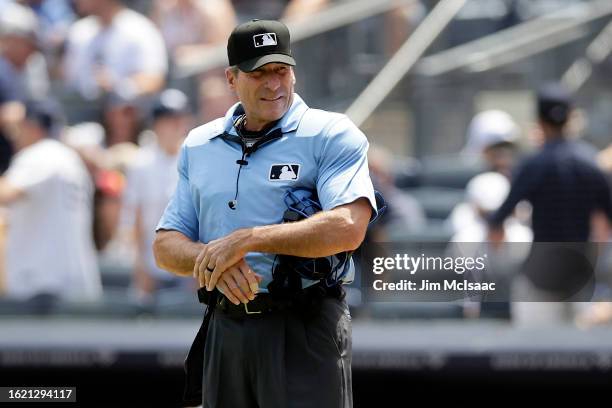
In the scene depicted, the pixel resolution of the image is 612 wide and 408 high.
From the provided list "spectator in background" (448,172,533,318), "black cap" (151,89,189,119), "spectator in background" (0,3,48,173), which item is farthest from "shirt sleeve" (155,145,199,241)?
"spectator in background" (0,3,48,173)

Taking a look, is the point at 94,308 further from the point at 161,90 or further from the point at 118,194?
the point at 161,90

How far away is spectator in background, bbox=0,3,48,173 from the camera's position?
22.9 ft

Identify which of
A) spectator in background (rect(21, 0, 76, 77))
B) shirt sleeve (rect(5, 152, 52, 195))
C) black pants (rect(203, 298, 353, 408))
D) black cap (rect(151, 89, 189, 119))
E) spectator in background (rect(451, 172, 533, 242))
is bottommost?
black pants (rect(203, 298, 353, 408))

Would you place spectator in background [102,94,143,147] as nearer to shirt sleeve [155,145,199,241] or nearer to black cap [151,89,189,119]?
black cap [151,89,189,119]

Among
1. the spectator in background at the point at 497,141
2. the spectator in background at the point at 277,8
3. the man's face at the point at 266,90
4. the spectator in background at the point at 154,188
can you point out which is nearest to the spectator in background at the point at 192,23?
the spectator in background at the point at 277,8

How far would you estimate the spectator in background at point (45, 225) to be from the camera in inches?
245

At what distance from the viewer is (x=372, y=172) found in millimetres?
6141

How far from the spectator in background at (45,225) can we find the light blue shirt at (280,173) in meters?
3.23

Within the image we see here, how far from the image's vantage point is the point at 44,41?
7.87m

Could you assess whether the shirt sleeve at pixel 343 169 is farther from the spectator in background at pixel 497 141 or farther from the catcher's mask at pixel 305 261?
the spectator in background at pixel 497 141

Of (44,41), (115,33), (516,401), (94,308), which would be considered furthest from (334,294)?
(44,41)

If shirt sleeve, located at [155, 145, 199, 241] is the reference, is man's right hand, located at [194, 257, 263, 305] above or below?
below

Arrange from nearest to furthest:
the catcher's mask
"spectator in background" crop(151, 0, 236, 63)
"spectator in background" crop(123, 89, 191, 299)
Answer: the catcher's mask
"spectator in background" crop(123, 89, 191, 299)
"spectator in background" crop(151, 0, 236, 63)

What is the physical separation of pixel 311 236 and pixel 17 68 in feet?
15.6
